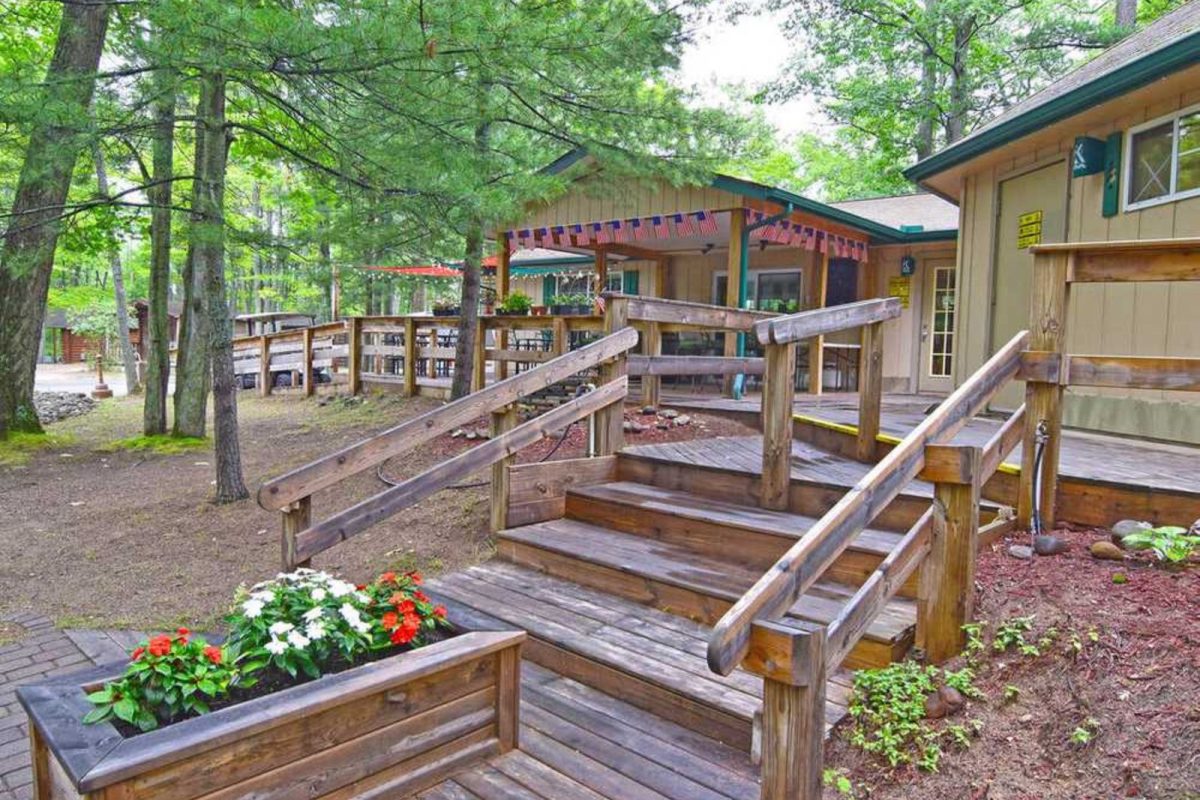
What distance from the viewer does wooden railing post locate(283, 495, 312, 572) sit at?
131 inches

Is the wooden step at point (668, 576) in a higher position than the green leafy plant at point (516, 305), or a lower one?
lower

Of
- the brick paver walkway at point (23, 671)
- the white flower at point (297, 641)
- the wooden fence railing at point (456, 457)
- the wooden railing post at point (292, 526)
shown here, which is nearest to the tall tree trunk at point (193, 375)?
the brick paver walkway at point (23, 671)

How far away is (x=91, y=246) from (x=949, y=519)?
1101 centimetres

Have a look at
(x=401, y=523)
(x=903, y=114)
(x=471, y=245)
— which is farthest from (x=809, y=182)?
(x=401, y=523)

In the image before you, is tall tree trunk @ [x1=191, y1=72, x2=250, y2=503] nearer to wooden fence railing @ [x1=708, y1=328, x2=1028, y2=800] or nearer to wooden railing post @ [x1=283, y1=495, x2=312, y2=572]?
wooden railing post @ [x1=283, y1=495, x2=312, y2=572]

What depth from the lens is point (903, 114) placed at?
57.8ft

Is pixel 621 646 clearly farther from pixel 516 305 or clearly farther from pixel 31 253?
pixel 31 253

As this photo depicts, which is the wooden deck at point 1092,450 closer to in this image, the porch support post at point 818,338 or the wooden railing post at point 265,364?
the porch support post at point 818,338

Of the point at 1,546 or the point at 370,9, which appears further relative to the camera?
the point at 1,546

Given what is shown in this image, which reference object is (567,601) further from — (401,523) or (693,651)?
(401,523)

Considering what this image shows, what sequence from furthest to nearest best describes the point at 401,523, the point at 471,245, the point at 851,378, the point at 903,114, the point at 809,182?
the point at 809,182 < the point at 903,114 < the point at 851,378 < the point at 471,245 < the point at 401,523

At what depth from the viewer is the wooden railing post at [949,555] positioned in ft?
8.54

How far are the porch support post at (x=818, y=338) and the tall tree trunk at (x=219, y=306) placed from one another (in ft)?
19.0

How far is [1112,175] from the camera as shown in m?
5.49
